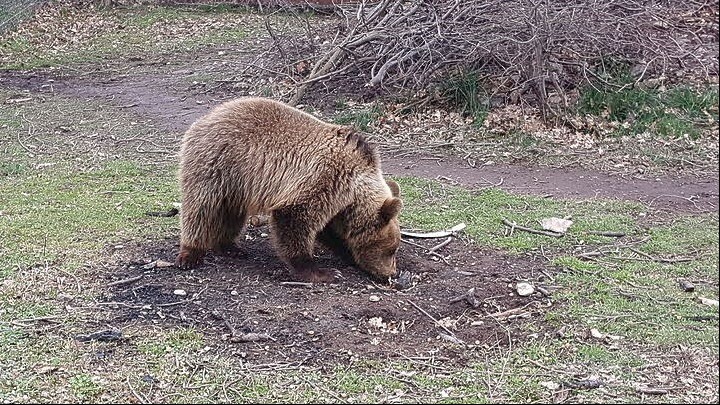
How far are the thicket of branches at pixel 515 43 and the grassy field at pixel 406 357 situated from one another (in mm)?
1520

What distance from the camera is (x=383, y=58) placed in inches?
433

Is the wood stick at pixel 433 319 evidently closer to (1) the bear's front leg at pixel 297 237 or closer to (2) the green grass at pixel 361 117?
(1) the bear's front leg at pixel 297 237

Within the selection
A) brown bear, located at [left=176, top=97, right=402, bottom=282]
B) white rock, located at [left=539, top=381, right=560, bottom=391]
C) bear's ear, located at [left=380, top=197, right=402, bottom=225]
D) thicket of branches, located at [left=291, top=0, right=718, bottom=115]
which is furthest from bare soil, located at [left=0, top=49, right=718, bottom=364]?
thicket of branches, located at [left=291, top=0, right=718, bottom=115]

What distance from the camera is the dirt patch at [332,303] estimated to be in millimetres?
4695

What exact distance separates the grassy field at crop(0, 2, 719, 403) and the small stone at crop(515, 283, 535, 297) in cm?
17

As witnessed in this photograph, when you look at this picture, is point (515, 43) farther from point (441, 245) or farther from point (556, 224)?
point (441, 245)

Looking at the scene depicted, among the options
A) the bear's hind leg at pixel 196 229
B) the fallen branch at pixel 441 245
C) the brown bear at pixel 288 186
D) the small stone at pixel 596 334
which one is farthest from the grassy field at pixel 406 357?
the brown bear at pixel 288 186

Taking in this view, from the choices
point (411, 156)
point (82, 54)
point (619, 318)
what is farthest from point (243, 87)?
point (619, 318)

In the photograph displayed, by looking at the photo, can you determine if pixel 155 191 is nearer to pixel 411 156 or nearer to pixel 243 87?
pixel 411 156

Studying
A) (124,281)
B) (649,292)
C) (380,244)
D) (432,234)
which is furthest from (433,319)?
(124,281)

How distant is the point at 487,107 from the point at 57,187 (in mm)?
5131

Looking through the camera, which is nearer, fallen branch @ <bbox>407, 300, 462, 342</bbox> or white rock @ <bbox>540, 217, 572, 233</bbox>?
fallen branch @ <bbox>407, 300, 462, 342</bbox>

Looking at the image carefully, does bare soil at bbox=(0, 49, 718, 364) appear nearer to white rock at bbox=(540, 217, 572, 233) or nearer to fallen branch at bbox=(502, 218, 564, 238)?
fallen branch at bbox=(502, 218, 564, 238)

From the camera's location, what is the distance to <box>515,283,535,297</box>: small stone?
17.5ft
